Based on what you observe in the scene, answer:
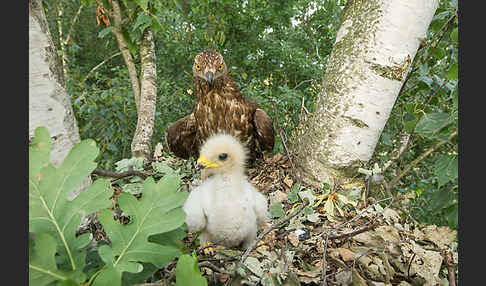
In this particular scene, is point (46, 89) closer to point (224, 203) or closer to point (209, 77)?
point (224, 203)

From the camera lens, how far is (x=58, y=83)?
36.7 inches

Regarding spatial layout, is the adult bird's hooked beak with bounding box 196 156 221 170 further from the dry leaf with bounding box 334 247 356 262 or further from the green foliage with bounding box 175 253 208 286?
the green foliage with bounding box 175 253 208 286

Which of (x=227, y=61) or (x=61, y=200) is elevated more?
(x=61, y=200)

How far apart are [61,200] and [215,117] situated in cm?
213

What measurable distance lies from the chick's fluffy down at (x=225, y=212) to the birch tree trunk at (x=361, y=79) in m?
0.52

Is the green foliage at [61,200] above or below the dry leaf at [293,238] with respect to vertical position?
above

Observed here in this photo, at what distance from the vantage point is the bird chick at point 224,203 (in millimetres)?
1537

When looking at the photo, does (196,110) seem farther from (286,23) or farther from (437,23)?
(286,23)

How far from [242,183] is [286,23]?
18.7 ft

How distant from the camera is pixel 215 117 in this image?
2832mm

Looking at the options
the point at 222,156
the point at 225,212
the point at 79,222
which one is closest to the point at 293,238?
the point at 225,212

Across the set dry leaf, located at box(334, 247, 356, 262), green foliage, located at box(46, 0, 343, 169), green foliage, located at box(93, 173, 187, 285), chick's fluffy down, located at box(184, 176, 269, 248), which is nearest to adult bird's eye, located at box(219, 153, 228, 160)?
chick's fluffy down, located at box(184, 176, 269, 248)

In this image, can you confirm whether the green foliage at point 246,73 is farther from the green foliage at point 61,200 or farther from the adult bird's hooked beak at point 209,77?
the green foliage at point 61,200

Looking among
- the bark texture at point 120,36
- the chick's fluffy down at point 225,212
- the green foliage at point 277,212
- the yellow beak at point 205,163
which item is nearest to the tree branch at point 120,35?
the bark texture at point 120,36
